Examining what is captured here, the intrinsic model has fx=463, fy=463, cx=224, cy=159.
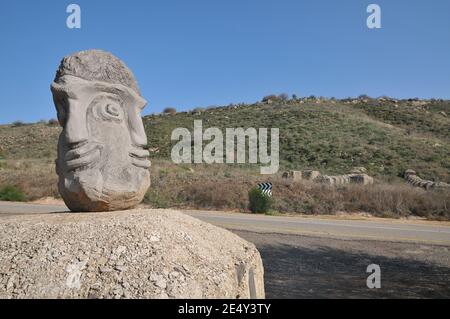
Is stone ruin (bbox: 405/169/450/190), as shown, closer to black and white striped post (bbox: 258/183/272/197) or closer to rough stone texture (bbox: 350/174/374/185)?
Answer: rough stone texture (bbox: 350/174/374/185)

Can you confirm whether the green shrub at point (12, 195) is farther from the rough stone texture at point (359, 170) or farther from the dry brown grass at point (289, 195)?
the rough stone texture at point (359, 170)

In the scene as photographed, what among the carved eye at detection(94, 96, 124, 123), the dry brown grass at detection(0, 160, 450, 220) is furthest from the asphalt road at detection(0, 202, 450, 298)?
the carved eye at detection(94, 96, 124, 123)

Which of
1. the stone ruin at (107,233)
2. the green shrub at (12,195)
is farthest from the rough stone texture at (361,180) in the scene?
the stone ruin at (107,233)

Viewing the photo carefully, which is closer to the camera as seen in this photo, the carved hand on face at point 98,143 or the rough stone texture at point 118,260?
the rough stone texture at point 118,260

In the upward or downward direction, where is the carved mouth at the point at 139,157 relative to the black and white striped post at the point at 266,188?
upward

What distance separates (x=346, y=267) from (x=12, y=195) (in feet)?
59.8

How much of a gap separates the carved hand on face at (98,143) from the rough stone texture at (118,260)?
0.49 meters

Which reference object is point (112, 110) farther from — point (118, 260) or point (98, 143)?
point (118, 260)

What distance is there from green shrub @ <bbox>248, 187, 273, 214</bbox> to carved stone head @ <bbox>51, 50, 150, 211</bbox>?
11543mm

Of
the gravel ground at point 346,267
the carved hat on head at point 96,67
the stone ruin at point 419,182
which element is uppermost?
the carved hat on head at point 96,67

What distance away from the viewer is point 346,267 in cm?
932

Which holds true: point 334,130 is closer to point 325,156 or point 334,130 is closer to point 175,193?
point 325,156

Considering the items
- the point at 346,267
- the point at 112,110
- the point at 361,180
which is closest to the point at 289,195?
the point at 361,180

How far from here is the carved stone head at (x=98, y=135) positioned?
257 inches
